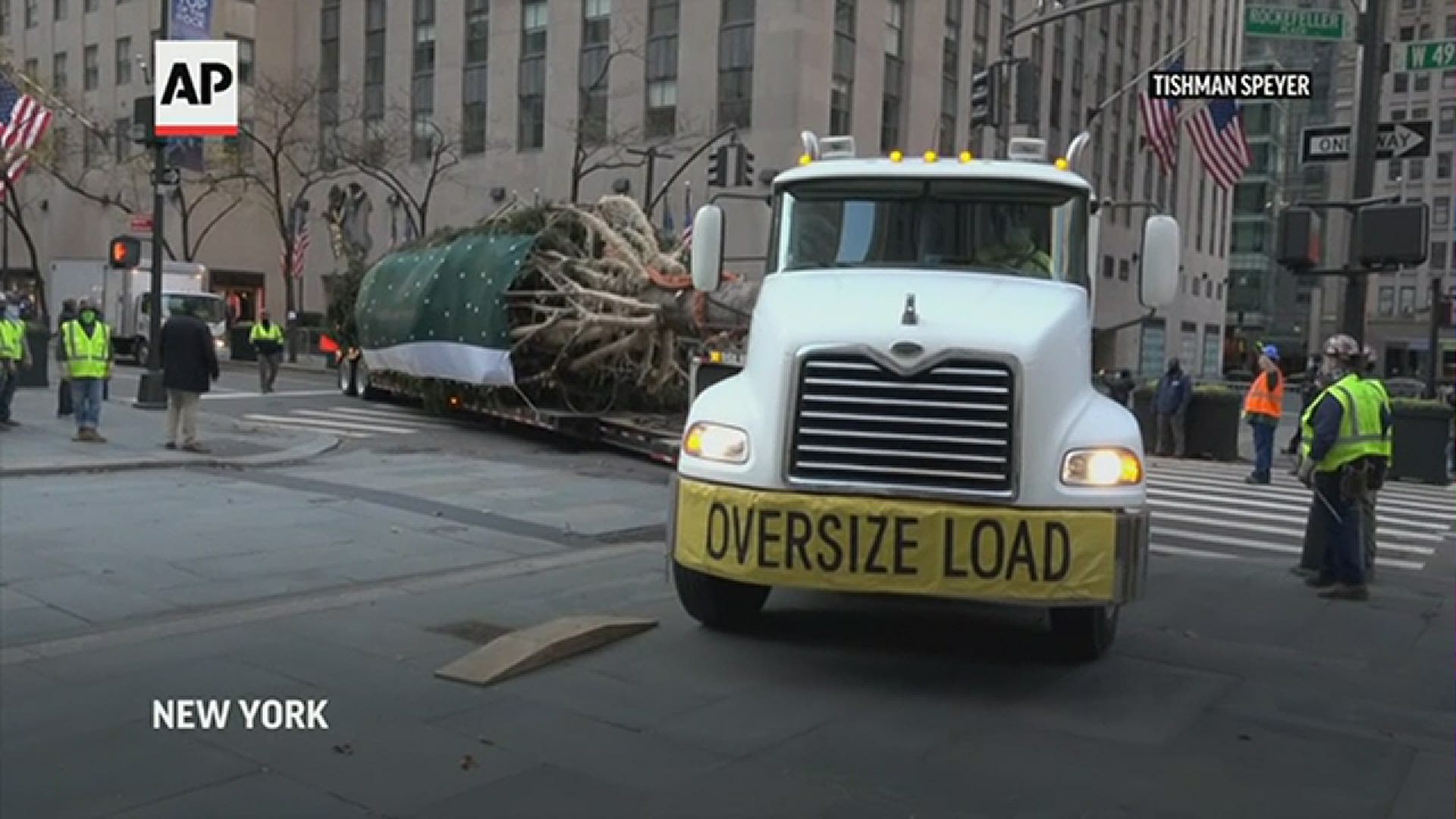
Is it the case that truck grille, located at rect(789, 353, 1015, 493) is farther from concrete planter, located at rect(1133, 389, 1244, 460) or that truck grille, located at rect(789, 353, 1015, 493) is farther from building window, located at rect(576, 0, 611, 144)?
building window, located at rect(576, 0, 611, 144)

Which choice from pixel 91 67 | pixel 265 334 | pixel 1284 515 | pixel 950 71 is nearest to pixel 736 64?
pixel 950 71

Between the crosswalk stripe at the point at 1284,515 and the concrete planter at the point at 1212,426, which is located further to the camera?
the concrete planter at the point at 1212,426

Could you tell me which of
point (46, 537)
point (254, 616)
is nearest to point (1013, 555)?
point (254, 616)

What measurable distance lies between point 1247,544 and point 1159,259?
5.59 meters

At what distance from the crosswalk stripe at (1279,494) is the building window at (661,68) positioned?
28504 millimetres

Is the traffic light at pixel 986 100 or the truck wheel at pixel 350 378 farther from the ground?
the traffic light at pixel 986 100

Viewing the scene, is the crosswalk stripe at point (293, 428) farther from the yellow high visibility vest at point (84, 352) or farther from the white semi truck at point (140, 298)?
the white semi truck at point (140, 298)

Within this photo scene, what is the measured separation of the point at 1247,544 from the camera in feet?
40.9

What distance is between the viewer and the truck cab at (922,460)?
6.16 m

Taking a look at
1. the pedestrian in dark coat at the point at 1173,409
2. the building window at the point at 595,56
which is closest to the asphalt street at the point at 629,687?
the pedestrian in dark coat at the point at 1173,409

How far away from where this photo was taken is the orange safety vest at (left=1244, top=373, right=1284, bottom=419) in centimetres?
1786

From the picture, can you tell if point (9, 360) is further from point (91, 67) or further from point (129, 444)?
point (91, 67)

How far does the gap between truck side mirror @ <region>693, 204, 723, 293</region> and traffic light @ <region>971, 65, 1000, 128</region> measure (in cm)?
1078

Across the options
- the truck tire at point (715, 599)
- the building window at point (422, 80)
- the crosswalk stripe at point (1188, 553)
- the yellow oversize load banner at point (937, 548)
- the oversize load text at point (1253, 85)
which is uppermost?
the building window at point (422, 80)
